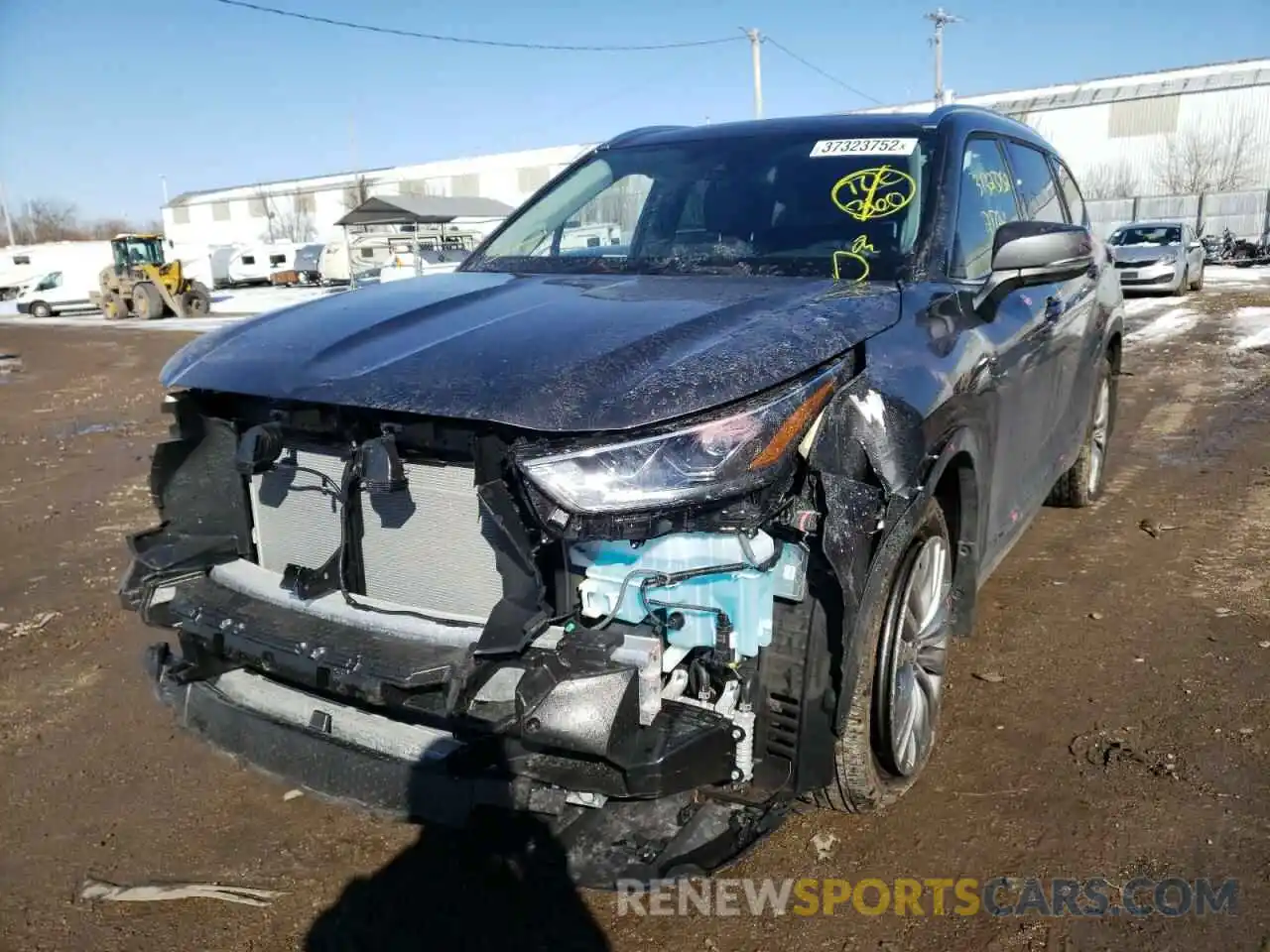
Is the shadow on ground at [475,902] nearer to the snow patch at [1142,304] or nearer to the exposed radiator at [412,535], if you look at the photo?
the exposed radiator at [412,535]

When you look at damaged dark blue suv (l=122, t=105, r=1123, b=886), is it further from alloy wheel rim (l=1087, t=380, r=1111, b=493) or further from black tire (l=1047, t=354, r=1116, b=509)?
alloy wheel rim (l=1087, t=380, r=1111, b=493)

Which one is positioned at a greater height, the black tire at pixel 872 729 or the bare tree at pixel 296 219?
the bare tree at pixel 296 219

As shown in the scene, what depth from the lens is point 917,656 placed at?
281 cm

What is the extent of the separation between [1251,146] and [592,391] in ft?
166

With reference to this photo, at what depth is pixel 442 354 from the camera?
234 cm

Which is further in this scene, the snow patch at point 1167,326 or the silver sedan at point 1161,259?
the silver sedan at point 1161,259

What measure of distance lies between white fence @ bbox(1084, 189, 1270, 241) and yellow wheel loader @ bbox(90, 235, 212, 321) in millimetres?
30611

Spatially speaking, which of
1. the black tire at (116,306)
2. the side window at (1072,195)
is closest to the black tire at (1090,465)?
the side window at (1072,195)

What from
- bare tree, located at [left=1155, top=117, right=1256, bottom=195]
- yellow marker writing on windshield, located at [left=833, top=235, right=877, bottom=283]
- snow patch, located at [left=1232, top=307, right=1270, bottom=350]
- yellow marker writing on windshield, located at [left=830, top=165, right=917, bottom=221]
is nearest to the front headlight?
yellow marker writing on windshield, located at [left=833, top=235, right=877, bottom=283]

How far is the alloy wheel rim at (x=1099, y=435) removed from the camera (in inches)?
206

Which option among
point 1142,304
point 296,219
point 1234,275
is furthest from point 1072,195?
point 296,219

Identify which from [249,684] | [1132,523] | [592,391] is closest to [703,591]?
[592,391]

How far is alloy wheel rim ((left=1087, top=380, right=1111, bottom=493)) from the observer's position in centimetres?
523

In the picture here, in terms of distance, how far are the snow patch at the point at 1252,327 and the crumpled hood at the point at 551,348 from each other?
→ 1161 centimetres
